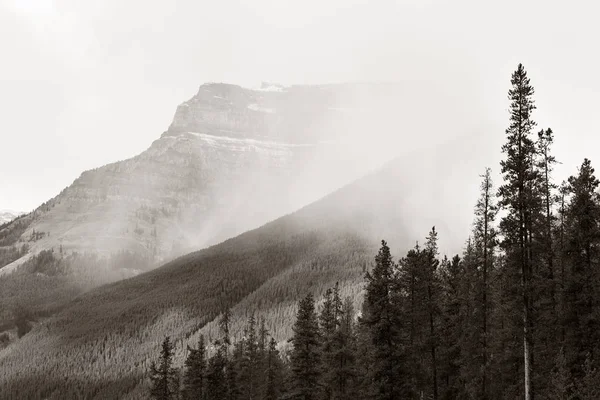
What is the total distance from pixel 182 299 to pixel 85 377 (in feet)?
150

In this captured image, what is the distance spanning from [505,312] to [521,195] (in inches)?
234

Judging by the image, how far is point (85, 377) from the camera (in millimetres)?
155125

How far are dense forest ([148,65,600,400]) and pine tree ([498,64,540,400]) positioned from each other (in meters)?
0.05

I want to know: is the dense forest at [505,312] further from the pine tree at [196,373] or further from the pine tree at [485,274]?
the pine tree at [196,373]

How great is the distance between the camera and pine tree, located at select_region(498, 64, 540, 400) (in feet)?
77.6

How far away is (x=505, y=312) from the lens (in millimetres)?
25266

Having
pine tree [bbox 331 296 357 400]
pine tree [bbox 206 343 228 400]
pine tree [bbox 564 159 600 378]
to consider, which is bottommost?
pine tree [bbox 206 343 228 400]

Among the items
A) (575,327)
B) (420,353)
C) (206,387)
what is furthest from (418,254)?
(206,387)

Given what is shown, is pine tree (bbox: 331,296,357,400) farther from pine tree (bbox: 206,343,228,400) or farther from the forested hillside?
pine tree (bbox: 206,343,228,400)

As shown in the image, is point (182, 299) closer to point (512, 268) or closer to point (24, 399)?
point (24, 399)

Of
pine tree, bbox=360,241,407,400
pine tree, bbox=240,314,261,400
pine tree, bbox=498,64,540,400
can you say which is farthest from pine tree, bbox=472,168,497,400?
pine tree, bbox=240,314,261,400

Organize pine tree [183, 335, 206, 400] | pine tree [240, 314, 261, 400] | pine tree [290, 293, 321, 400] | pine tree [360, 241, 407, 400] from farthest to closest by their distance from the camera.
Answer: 1. pine tree [240, 314, 261, 400]
2. pine tree [183, 335, 206, 400]
3. pine tree [290, 293, 321, 400]
4. pine tree [360, 241, 407, 400]

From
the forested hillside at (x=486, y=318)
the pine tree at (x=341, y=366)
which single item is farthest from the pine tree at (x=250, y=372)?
the pine tree at (x=341, y=366)

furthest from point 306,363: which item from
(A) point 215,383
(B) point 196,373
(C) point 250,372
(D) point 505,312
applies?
(C) point 250,372
